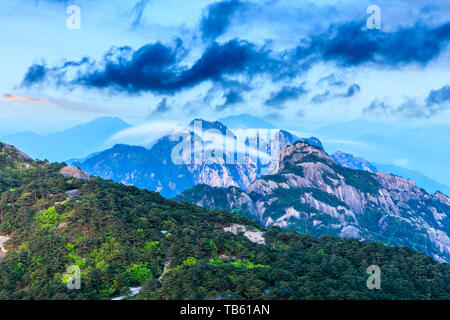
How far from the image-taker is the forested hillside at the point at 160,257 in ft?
193

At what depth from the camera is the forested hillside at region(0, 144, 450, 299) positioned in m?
58.7

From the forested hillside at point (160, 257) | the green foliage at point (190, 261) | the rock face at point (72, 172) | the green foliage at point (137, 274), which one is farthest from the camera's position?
the rock face at point (72, 172)

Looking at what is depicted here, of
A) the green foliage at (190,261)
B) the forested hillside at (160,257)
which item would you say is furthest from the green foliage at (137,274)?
the green foliage at (190,261)

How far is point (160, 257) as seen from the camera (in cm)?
7062

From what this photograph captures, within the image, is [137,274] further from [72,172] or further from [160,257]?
[72,172]

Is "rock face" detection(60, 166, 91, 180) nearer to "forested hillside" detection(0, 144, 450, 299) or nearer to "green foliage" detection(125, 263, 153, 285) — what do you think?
"forested hillside" detection(0, 144, 450, 299)

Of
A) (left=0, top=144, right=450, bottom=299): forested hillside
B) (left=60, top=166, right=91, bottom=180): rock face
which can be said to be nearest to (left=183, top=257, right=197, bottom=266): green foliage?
(left=0, top=144, right=450, bottom=299): forested hillside

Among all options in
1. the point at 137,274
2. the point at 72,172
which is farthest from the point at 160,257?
the point at 72,172

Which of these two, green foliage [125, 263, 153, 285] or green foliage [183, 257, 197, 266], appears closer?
green foliage [125, 263, 153, 285]

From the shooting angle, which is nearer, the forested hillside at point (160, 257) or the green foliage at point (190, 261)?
the forested hillside at point (160, 257)

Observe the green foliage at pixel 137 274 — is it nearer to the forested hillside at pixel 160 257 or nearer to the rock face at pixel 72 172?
the forested hillside at pixel 160 257

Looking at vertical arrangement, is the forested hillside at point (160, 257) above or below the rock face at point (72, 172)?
below
